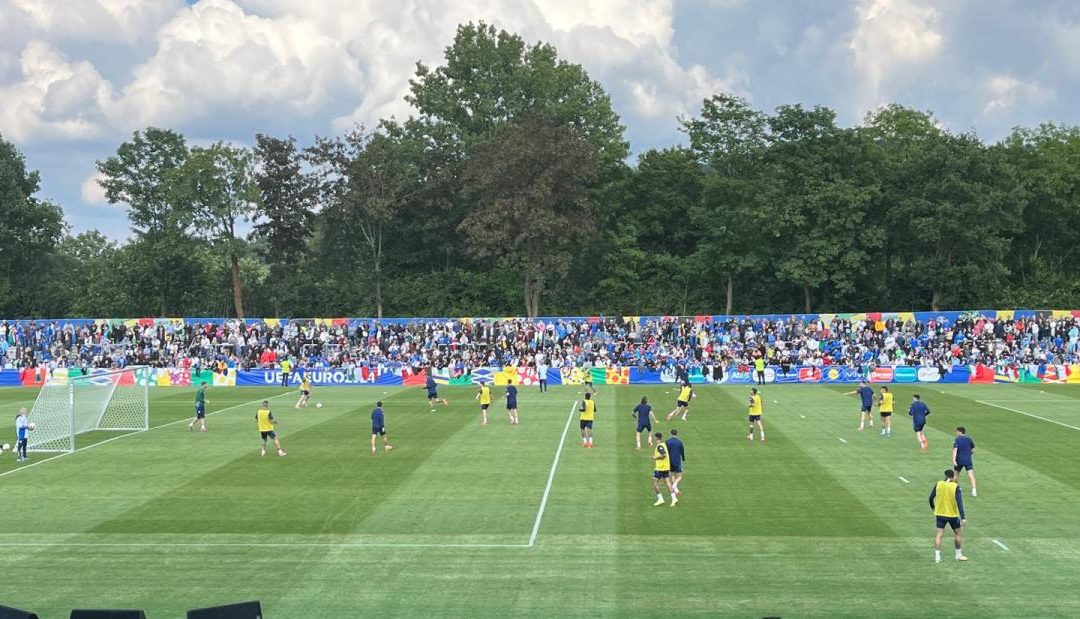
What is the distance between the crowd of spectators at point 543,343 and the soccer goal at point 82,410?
55.0 ft

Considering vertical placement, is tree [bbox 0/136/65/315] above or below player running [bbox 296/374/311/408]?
above

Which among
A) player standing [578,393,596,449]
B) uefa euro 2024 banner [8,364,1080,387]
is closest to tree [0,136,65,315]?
uefa euro 2024 banner [8,364,1080,387]

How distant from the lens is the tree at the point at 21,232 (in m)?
77.2

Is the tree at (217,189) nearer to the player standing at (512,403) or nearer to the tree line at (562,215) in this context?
the tree line at (562,215)

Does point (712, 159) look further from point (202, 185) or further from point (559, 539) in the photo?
point (559, 539)

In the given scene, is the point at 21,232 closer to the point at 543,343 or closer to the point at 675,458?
the point at 543,343

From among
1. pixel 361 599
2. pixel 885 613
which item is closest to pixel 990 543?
pixel 885 613

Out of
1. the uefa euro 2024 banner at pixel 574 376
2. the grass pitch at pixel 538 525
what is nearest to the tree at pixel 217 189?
the uefa euro 2024 banner at pixel 574 376

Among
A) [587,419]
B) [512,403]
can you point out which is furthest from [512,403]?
[587,419]

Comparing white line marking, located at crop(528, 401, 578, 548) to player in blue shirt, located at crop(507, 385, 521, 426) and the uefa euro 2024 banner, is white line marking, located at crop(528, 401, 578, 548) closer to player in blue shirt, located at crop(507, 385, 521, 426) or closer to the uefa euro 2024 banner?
player in blue shirt, located at crop(507, 385, 521, 426)

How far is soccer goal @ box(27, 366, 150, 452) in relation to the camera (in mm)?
30359

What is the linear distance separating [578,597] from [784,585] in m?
3.35

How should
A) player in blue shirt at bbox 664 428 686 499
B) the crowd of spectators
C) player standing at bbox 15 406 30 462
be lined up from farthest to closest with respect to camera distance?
the crowd of spectators → player standing at bbox 15 406 30 462 → player in blue shirt at bbox 664 428 686 499

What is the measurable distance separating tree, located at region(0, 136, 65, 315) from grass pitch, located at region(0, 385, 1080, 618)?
177 ft
